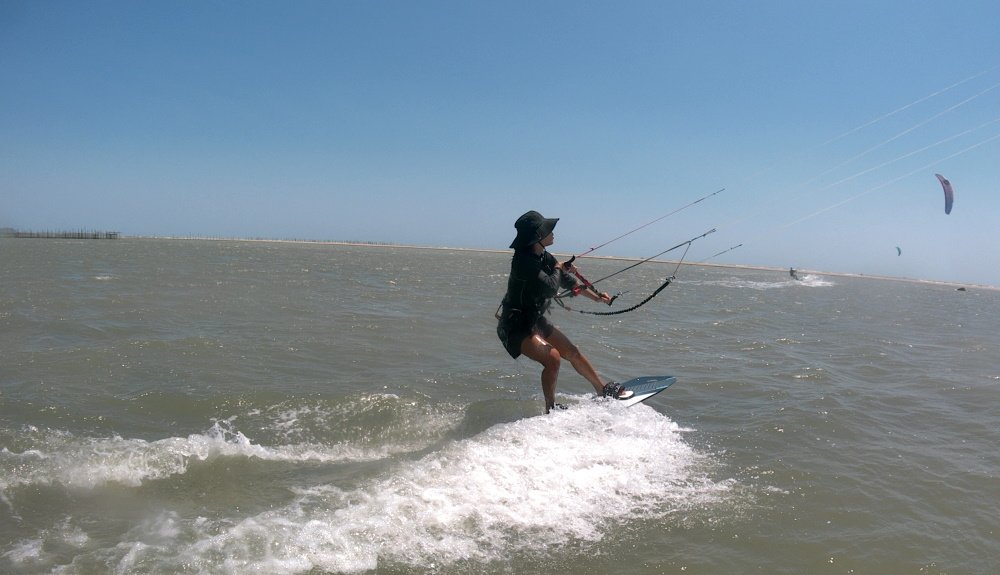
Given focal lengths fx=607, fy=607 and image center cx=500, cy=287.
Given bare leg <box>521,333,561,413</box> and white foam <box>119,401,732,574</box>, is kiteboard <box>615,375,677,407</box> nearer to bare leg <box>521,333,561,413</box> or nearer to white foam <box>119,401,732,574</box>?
bare leg <box>521,333,561,413</box>

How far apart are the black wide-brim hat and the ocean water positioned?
5.96 feet

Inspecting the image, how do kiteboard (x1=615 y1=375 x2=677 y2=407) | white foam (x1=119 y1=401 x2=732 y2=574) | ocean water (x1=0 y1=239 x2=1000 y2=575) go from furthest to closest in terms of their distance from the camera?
kiteboard (x1=615 y1=375 x2=677 y2=407) < ocean water (x1=0 y1=239 x2=1000 y2=575) < white foam (x1=119 y1=401 x2=732 y2=574)

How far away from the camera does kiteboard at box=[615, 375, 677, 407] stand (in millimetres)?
6737

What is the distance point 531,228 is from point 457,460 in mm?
2716

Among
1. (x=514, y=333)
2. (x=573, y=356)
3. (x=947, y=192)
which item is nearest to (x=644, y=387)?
(x=573, y=356)

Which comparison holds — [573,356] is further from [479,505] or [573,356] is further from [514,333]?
[479,505]

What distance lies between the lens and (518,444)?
507 cm

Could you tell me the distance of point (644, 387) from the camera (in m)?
7.25

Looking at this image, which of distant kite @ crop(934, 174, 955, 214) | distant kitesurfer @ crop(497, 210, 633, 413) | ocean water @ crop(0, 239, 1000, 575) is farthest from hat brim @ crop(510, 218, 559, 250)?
distant kite @ crop(934, 174, 955, 214)

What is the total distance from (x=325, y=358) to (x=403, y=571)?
19.7 feet

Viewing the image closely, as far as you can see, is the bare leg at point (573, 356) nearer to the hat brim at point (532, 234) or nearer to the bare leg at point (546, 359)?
the bare leg at point (546, 359)

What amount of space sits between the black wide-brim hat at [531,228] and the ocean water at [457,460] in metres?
1.82

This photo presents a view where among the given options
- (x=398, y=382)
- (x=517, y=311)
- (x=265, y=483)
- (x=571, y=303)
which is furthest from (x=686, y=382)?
(x=571, y=303)

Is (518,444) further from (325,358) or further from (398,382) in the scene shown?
(325,358)
